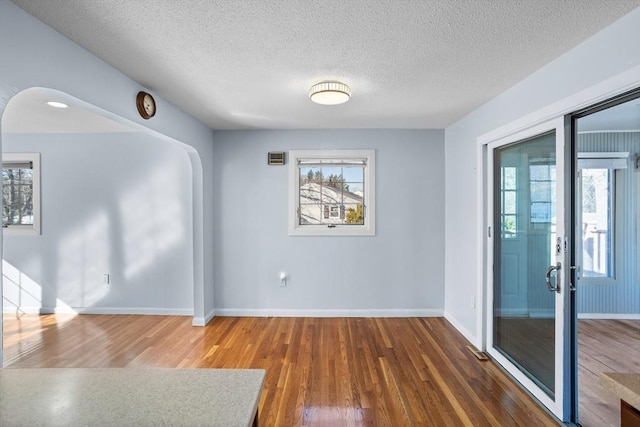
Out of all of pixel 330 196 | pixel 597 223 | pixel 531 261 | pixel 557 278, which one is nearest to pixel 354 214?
pixel 330 196

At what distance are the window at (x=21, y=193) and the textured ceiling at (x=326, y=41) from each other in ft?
9.50

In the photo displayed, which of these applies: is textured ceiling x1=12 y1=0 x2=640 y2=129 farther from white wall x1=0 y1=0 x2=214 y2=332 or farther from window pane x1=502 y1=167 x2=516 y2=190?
window pane x1=502 y1=167 x2=516 y2=190

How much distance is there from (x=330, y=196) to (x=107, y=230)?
9.93ft

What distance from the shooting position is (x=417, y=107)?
3100mm

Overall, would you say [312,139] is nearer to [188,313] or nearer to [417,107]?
[417,107]

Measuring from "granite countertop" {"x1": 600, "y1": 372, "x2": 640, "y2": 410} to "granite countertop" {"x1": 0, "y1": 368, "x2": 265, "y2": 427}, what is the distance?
3.38ft

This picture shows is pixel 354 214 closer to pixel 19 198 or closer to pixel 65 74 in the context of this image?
pixel 65 74

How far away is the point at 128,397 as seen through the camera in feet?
2.85

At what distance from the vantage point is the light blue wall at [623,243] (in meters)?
3.73

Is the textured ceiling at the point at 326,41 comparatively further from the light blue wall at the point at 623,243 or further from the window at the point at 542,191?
the light blue wall at the point at 623,243

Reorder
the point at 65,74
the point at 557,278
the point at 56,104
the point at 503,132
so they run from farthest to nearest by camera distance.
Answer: the point at 56,104, the point at 503,132, the point at 557,278, the point at 65,74

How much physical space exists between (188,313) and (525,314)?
3.82m

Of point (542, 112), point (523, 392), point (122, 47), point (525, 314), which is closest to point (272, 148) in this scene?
point (122, 47)

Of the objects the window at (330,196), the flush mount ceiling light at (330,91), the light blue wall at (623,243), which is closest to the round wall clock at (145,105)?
the flush mount ceiling light at (330,91)
